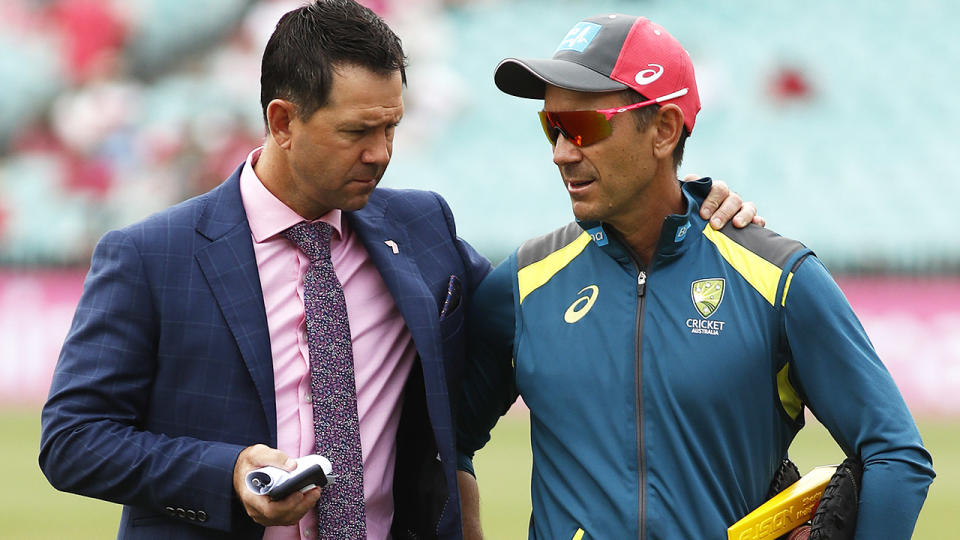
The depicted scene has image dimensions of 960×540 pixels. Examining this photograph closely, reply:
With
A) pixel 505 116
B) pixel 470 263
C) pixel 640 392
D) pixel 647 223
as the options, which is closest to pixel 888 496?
pixel 640 392

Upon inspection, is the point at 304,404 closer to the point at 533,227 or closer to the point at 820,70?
the point at 533,227

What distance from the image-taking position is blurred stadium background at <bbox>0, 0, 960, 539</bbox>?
16.5 m

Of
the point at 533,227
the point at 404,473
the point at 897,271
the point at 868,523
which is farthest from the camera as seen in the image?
the point at 533,227

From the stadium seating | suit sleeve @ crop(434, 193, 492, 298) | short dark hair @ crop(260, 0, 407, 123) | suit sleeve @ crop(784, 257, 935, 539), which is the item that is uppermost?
the stadium seating

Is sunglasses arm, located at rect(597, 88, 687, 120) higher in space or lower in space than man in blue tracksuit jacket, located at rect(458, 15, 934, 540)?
higher

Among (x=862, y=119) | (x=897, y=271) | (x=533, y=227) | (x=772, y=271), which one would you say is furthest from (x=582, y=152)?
(x=862, y=119)

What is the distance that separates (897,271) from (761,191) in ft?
8.38

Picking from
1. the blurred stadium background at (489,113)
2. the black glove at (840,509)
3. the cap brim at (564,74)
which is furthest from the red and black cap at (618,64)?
the blurred stadium background at (489,113)

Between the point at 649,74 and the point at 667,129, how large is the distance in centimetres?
14

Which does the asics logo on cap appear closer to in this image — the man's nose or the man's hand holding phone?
the man's nose

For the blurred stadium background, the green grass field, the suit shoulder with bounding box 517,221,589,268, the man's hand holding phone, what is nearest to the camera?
the man's hand holding phone

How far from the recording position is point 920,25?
56.7ft

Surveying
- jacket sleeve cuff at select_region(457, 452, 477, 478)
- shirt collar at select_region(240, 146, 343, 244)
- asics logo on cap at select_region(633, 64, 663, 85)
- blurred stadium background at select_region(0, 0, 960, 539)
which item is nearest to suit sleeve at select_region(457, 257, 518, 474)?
jacket sleeve cuff at select_region(457, 452, 477, 478)

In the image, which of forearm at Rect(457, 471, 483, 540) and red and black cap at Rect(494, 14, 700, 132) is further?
forearm at Rect(457, 471, 483, 540)
